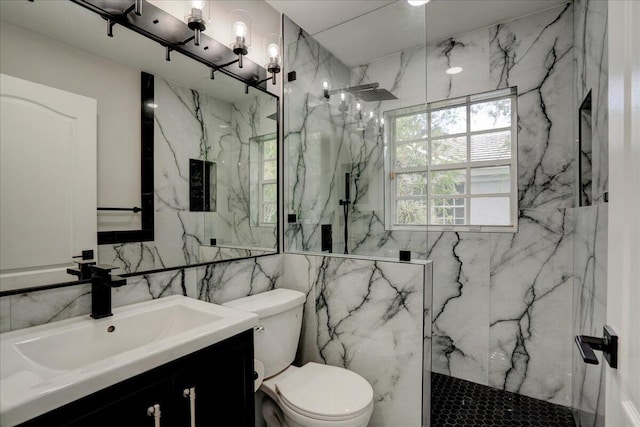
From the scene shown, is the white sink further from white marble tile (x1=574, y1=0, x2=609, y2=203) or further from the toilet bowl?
white marble tile (x1=574, y1=0, x2=609, y2=203)

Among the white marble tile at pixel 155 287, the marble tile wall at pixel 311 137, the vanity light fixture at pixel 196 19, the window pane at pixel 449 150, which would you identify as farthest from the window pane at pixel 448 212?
the vanity light fixture at pixel 196 19

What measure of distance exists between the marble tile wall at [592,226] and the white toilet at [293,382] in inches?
38.9

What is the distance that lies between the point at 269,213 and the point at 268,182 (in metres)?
0.21

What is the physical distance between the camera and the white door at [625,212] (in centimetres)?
55

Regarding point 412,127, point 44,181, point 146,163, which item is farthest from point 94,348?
point 412,127

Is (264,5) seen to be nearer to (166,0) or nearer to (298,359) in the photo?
(166,0)

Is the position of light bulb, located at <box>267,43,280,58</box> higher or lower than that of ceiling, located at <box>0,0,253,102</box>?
higher

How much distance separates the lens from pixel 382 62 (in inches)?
85.4

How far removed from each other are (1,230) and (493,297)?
2696mm

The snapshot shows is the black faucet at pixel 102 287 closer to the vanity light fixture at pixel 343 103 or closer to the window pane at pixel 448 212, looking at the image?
the vanity light fixture at pixel 343 103

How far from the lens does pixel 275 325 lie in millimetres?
1633

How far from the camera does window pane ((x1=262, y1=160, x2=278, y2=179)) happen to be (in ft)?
6.79

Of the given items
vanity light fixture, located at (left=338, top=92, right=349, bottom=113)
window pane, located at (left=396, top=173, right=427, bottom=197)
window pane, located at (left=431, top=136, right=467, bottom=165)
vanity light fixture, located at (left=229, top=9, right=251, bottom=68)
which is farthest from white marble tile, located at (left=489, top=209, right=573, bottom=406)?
vanity light fixture, located at (left=229, top=9, right=251, bottom=68)

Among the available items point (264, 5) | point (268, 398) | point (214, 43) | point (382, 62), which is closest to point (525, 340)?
point (268, 398)
